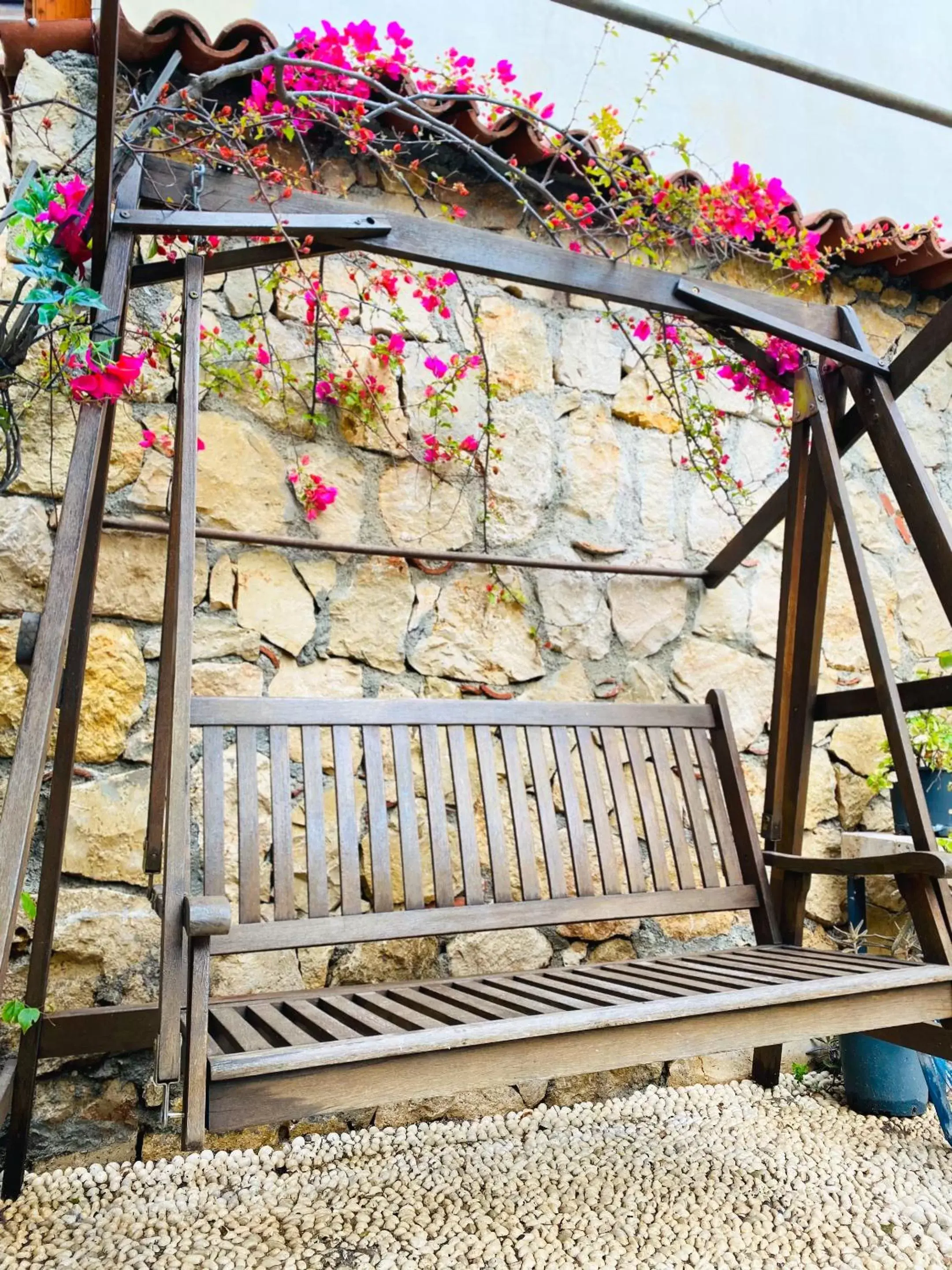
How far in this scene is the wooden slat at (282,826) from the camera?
1.80 metres

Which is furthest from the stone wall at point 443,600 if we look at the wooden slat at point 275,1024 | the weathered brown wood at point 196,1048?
the weathered brown wood at point 196,1048

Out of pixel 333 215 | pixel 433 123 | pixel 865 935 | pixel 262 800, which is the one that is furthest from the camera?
pixel 865 935

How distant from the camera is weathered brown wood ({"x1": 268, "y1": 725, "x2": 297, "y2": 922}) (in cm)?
180

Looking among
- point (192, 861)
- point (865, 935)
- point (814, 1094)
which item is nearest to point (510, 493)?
point (192, 861)

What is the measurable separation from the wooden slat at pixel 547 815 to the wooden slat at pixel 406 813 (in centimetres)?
27

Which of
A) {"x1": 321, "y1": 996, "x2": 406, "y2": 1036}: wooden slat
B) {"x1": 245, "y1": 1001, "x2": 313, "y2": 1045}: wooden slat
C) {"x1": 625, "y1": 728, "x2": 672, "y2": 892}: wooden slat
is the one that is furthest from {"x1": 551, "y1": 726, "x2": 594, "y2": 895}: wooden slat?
{"x1": 245, "y1": 1001, "x2": 313, "y2": 1045}: wooden slat

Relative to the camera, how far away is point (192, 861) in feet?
6.80

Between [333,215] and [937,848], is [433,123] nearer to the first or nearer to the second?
[333,215]

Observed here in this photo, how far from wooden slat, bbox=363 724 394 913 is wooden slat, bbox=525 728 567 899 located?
34cm

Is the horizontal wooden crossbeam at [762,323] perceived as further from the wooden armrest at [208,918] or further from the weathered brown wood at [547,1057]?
the wooden armrest at [208,918]

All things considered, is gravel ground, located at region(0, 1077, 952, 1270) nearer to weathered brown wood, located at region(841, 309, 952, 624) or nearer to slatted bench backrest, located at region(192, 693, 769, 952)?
slatted bench backrest, located at region(192, 693, 769, 952)

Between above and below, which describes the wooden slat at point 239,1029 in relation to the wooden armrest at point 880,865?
below

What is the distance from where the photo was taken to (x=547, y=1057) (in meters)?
1.42

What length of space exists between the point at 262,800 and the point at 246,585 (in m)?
0.48
